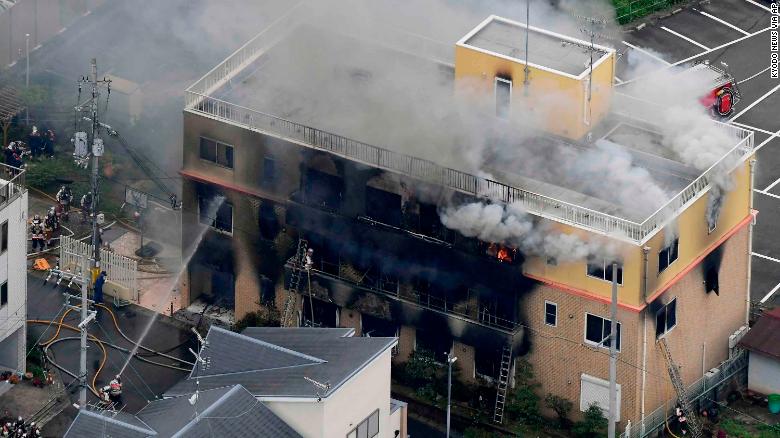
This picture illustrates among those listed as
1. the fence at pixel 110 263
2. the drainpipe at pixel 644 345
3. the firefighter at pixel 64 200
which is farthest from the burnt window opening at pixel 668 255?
the firefighter at pixel 64 200

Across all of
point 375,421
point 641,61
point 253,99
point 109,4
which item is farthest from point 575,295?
point 109,4

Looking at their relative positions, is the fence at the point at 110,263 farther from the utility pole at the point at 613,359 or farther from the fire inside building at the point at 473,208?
the utility pole at the point at 613,359

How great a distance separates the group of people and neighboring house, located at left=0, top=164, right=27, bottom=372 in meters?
4.14

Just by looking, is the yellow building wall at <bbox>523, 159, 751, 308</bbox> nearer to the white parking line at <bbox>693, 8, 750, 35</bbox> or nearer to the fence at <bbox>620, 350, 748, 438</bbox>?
the fence at <bbox>620, 350, 748, 438</bbox>

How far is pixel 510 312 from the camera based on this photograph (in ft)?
302

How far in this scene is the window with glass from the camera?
83375mm

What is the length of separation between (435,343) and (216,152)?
39.9 ft

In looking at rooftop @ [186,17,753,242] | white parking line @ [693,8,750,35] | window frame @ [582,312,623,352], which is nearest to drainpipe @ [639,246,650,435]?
rooftop @ [186,17,753,242]

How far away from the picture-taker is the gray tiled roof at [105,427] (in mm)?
80125

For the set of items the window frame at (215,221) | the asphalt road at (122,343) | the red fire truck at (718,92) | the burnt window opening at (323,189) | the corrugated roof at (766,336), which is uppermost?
the burnt window opening at (323,189)

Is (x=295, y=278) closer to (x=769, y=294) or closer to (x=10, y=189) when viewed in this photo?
(x=10, y=189)

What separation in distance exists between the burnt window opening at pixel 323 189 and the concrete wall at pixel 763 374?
58.5 feet

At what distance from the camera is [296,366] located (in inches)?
3300

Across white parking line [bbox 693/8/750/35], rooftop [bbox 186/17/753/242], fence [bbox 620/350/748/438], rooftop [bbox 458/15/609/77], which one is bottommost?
fence [bbox 620/350/748/438]
